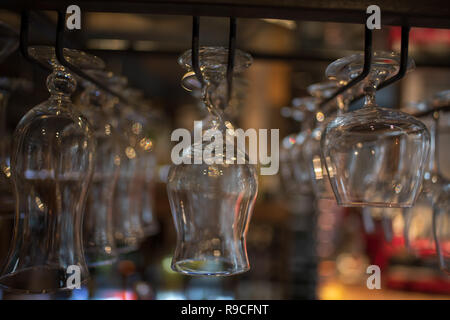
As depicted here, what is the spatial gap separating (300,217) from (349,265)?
58cm

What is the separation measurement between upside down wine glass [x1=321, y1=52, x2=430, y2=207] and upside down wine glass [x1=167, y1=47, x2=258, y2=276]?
12cm

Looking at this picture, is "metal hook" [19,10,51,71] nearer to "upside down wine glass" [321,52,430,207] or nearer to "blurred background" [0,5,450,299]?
"blurred background" [0,5,450,299]

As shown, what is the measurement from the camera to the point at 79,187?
568mm

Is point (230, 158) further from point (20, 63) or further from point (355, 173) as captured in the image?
point (20, 63)

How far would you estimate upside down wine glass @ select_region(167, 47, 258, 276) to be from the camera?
58cm

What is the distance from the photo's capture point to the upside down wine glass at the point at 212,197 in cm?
58

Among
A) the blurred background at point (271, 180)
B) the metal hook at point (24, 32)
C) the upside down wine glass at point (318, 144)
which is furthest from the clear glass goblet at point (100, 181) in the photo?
the upside down wine glass at point (318, 144)

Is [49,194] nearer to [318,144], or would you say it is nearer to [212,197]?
[212,197]

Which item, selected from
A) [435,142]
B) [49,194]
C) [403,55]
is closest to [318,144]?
[435,142]

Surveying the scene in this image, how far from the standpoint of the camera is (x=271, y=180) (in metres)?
3.40

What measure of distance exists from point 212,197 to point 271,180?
2845 millimetres

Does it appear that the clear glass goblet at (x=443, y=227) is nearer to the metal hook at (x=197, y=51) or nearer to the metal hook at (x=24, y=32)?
the metal hook at (x=197, y=51)

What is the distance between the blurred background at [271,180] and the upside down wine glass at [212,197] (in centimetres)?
37

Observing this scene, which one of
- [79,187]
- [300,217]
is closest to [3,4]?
[79,187]
